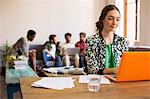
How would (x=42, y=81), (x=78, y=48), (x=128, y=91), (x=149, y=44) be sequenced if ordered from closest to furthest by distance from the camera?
1. (x=128, y=91)
2. (x=42, y=81)
3. (x=149, y=44)
4. (x=78, y=48)

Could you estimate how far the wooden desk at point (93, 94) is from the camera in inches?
52.4

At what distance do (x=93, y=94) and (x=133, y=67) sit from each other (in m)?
0.42

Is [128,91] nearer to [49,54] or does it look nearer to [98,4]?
[49,54]

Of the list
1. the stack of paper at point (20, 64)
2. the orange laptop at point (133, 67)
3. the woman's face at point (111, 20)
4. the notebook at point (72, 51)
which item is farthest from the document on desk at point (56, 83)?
the notebook at point (72, 51)

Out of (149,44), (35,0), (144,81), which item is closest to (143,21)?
(149,44)

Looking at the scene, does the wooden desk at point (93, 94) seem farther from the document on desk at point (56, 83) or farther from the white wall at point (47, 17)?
the white wall at point (47, 17)

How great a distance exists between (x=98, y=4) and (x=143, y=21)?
2.48 meters

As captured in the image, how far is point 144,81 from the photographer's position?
1731mm

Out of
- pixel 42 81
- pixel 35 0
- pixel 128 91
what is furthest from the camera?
pixel 35 0

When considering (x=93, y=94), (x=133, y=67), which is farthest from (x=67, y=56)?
(x=93, y=94)

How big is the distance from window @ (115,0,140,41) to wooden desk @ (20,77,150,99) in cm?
530

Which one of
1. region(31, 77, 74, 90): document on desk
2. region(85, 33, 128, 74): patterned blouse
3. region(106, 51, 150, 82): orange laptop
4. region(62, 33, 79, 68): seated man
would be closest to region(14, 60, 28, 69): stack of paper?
→ region(85, 33, 128, 74): patterned blouse

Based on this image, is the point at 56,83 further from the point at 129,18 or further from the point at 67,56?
the point at 129,18

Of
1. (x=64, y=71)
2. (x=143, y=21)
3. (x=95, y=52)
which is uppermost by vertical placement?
(x=143, y=21)
